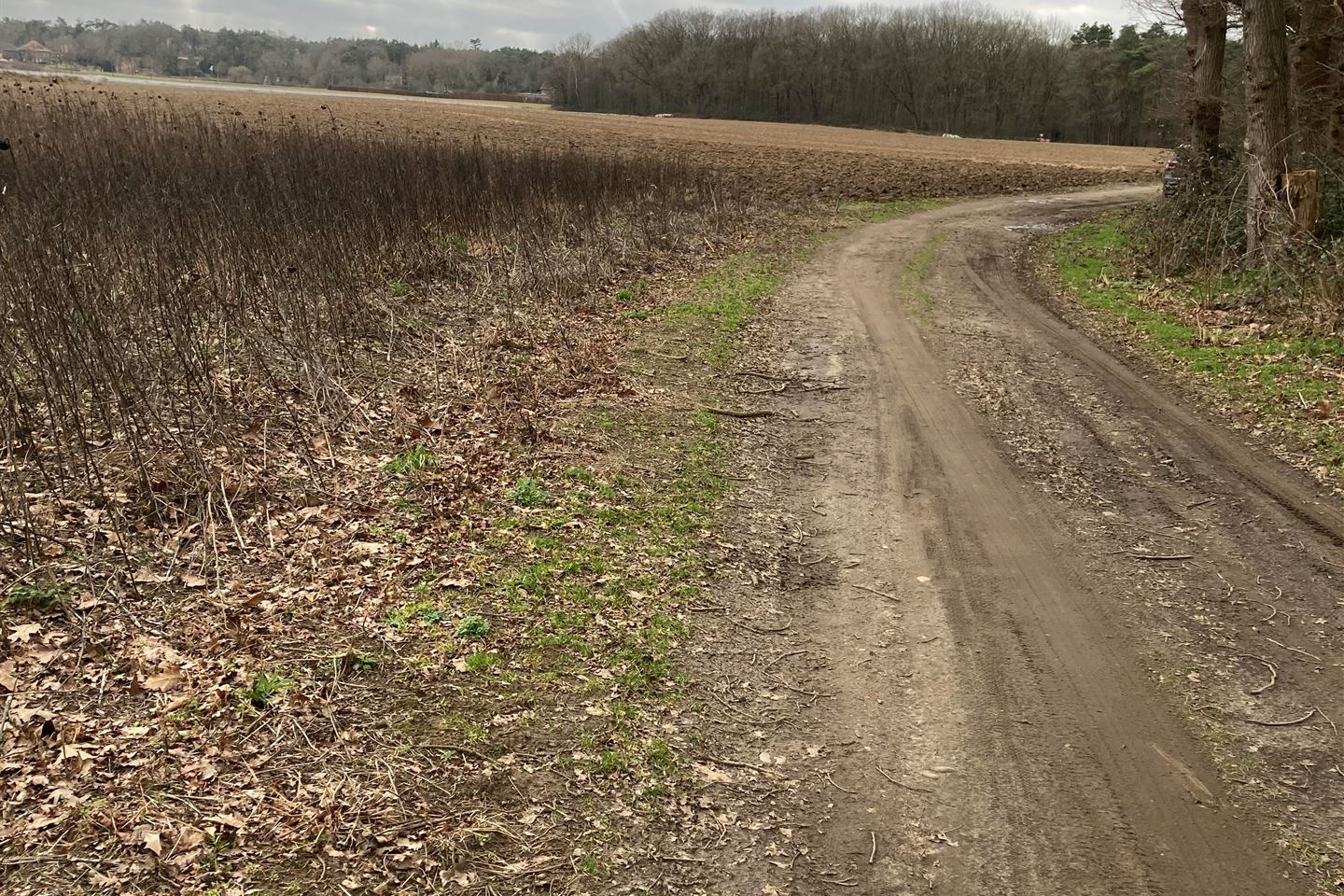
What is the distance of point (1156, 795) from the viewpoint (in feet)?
12.7

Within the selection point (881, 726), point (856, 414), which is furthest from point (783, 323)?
point (881, 726)

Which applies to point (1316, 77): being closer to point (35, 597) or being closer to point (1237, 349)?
point (1237, 349)

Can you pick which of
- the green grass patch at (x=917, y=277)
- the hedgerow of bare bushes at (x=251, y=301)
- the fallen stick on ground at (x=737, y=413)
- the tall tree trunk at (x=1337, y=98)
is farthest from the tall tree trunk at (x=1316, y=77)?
the fallen stick on ground at (x=737, y=413)

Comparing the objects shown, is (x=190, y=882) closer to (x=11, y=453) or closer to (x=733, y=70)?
(x=11, y=453)

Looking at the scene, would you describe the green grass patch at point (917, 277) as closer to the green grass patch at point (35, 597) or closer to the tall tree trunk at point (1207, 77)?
the tall tree trunk at point (1207, 77)

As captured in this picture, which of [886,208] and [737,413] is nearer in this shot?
[737,413]

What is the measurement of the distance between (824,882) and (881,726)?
3.52 ft

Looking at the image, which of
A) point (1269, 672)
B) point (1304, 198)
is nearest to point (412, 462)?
point (1269, 672)

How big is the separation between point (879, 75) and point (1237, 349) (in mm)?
88316

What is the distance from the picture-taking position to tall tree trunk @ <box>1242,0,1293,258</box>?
12.6 m

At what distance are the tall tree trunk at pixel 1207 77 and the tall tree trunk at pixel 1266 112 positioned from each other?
354 cm

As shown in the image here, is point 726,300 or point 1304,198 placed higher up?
point 1304,198

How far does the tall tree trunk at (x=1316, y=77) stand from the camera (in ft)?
46.7

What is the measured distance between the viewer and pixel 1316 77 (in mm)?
14469
